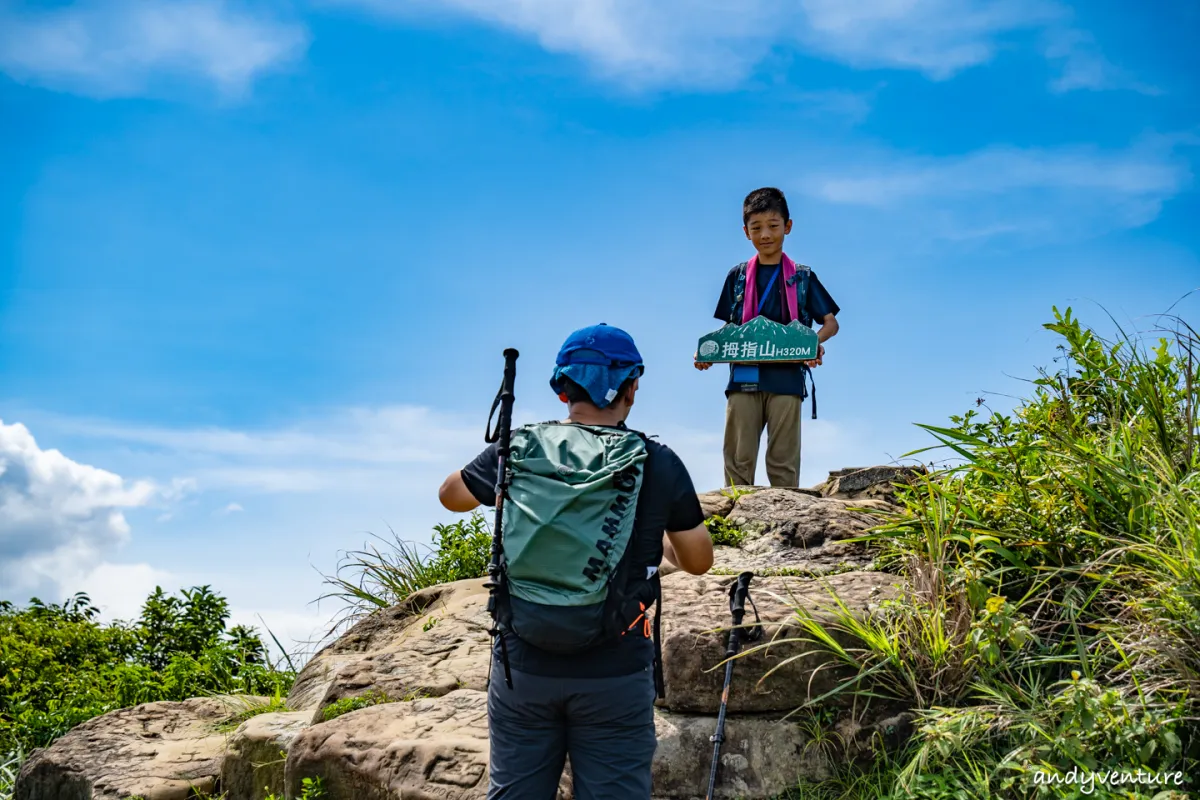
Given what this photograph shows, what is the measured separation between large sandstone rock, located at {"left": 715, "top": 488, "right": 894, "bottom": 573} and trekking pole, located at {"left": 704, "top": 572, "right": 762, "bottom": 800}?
1.08 m

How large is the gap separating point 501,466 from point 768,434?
213 inches

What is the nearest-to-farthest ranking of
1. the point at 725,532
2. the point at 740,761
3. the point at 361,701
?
the point at 740,761, the point at 361,701, the point at 725,532

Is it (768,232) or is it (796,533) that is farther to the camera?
(768,232)

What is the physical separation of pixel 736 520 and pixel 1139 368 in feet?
8.80

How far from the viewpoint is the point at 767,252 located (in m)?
9.16

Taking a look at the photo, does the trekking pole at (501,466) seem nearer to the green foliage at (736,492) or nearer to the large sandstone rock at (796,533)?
the large sandstone rock at (796,533)

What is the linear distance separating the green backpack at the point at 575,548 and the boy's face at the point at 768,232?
18.2 ft

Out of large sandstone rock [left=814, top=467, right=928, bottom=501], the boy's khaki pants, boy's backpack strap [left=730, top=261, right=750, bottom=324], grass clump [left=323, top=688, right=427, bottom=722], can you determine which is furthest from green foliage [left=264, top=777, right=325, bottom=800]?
boy's backpack strap [left=730, top=261, right=750, bottom=324]

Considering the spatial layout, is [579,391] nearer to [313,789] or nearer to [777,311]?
[313,789]

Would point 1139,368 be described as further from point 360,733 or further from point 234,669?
point 234,669

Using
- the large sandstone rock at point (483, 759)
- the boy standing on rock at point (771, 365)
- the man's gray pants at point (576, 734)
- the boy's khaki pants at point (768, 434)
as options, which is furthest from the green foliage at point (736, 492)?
the man's gray pants at point (576, 734)

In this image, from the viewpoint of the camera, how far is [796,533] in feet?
22.7

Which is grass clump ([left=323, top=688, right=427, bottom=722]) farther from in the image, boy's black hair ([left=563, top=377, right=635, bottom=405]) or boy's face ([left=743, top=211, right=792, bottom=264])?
boy's face ([left=743, top=211, right=792, bottom=264])

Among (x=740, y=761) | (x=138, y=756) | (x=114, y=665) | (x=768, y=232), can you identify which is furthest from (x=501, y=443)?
(x=114, y=665)
